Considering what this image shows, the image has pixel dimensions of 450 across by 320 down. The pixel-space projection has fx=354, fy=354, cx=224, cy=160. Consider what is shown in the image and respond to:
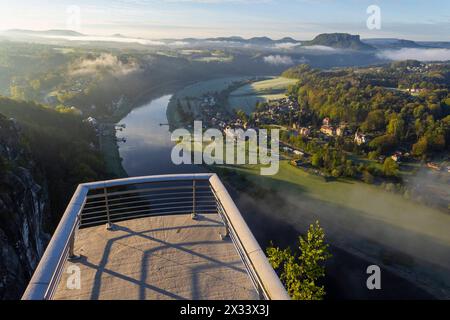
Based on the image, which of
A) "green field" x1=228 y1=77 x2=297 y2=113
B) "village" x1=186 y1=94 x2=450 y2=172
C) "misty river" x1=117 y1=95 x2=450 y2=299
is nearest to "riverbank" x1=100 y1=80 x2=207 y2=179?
"misty river" x1=117 y1=95 x2=450 y2=299

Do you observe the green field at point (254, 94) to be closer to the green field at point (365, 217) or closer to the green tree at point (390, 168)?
the green tree at point (390, 168)

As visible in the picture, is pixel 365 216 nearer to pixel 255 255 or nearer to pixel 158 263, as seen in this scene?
pixel 158 263

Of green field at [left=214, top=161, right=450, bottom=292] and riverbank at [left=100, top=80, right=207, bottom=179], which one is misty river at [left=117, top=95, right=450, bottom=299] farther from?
riverbank at [left=100, top=80, right=207, bottom=179]

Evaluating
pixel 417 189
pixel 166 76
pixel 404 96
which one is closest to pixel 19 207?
pixel 417 189

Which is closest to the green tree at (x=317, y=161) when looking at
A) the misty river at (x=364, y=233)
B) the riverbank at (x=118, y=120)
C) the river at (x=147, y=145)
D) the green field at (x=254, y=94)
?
the misty river at (x=364, y=233)

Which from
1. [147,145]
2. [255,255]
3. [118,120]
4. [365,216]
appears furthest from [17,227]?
[118,120]
